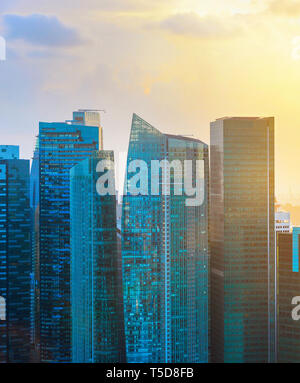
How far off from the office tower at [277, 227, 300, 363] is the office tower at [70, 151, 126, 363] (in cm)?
157

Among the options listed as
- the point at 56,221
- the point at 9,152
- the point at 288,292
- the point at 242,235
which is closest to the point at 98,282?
the point at 56,221

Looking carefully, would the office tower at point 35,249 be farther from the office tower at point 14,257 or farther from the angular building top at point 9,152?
the angular building top at point 9,152

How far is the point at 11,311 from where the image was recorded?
5883mm

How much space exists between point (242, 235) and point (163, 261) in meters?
1.09

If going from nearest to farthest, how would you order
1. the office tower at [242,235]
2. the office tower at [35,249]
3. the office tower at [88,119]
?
1. the office tower at [88,119]
2. the office tower at [242,235]
3. the office tower at [35,249]

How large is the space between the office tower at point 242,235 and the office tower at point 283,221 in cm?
21

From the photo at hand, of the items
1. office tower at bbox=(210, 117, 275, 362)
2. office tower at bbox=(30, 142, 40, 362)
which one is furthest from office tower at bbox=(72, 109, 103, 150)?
office tower at bbox=(210, 117, 275, 362)

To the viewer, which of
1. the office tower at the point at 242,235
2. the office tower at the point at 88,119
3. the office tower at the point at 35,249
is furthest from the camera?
the office tower at the point at 35,249

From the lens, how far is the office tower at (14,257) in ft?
19.3

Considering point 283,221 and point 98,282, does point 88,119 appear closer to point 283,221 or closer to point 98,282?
point 98,282

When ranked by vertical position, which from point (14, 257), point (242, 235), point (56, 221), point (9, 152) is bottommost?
point (14, 257)

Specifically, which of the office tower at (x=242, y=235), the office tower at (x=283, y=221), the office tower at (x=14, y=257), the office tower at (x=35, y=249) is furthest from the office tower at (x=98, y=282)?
the office tower at (x=283, y=221)

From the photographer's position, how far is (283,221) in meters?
5.61
